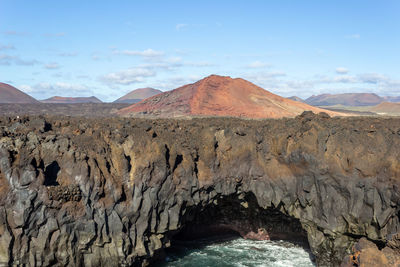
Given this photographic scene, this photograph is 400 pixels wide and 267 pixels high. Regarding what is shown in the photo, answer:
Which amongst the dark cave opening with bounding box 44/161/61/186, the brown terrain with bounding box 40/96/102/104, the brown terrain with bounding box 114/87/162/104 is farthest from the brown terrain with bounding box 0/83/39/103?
the dark cave opening with bounding box 44/161/61/186

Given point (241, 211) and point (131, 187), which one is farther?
point (241, 211)

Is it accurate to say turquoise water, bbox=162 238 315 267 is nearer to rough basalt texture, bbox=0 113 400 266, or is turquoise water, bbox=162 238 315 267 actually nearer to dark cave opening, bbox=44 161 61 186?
rough basalt texture, bbox=0 113 400 266

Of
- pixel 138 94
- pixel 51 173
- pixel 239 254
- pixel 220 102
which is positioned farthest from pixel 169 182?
pixel 138 94

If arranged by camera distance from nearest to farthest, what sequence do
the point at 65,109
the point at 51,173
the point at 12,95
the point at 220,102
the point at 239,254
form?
the point at 51,173 < the point at 239,254 < the point at 220,102 < the point at 65,109 < the point at 12,95

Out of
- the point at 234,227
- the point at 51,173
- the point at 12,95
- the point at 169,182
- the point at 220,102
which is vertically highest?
the point at 12,95

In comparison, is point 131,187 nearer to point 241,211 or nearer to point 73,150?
point 73,150

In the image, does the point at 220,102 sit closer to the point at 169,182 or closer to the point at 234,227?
the point at 234,227

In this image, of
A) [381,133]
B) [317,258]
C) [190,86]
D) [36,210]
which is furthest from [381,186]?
[190,86]
